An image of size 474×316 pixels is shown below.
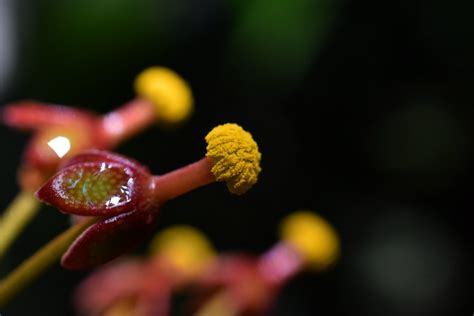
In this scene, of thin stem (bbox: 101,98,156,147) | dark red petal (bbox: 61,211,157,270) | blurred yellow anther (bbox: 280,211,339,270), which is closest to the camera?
dark red petal (bbox: 61,211,157,270)

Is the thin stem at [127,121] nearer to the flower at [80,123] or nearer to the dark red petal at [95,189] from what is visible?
the flower at [80,123]

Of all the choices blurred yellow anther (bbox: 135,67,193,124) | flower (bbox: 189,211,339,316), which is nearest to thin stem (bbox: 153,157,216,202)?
blurred yellow anther (bbox: 135,67,193,124)

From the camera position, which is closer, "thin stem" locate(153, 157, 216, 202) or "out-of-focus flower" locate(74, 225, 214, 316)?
"thin stem" locate(153, 157, 216, 202)

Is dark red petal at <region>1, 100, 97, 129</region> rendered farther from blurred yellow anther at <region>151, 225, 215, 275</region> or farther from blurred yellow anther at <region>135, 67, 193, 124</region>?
blurred yellow anther at <region>151, 225, 215, 275</region>

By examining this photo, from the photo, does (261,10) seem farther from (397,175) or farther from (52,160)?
(52,160)

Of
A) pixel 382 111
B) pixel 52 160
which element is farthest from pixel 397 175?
pixel 52 160

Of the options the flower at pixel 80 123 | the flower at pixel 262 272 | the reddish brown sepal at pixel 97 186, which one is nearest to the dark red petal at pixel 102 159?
the reddish brown sepal at pixel 97 186
